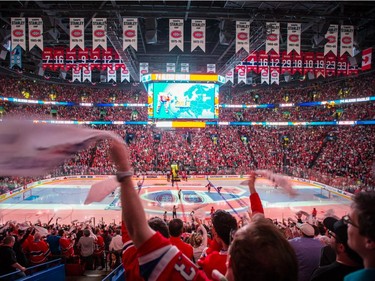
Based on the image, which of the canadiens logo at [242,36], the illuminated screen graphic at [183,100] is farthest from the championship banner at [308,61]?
the canadiens logo at [242,36]

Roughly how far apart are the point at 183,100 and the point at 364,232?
89.3ft

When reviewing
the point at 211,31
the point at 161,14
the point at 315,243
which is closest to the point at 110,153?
the point at 315,243

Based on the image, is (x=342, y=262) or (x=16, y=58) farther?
(x=16, y=58)

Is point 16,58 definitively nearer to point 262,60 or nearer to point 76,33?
point 76,33

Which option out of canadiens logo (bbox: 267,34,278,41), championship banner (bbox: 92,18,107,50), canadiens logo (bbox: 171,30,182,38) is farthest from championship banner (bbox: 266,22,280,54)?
championship banner (bbox: 92,18,107,50)

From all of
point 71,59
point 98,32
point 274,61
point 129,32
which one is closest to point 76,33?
point 98,32

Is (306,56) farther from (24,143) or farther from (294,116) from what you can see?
(24,143)

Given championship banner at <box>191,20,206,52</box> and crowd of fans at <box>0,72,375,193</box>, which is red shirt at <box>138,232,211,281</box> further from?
crowd of fans at <box>0,72,375,193</box>

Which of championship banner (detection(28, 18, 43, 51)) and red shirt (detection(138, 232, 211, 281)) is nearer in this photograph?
red shirt (detection(138, 232, 211, 281))

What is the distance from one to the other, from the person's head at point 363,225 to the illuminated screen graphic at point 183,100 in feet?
88.5

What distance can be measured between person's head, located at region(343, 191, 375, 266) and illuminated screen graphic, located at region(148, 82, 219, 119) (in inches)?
1062

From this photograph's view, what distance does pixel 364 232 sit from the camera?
1.93 m

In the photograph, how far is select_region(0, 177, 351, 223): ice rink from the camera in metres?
20.7

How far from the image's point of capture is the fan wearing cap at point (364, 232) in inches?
74.8
